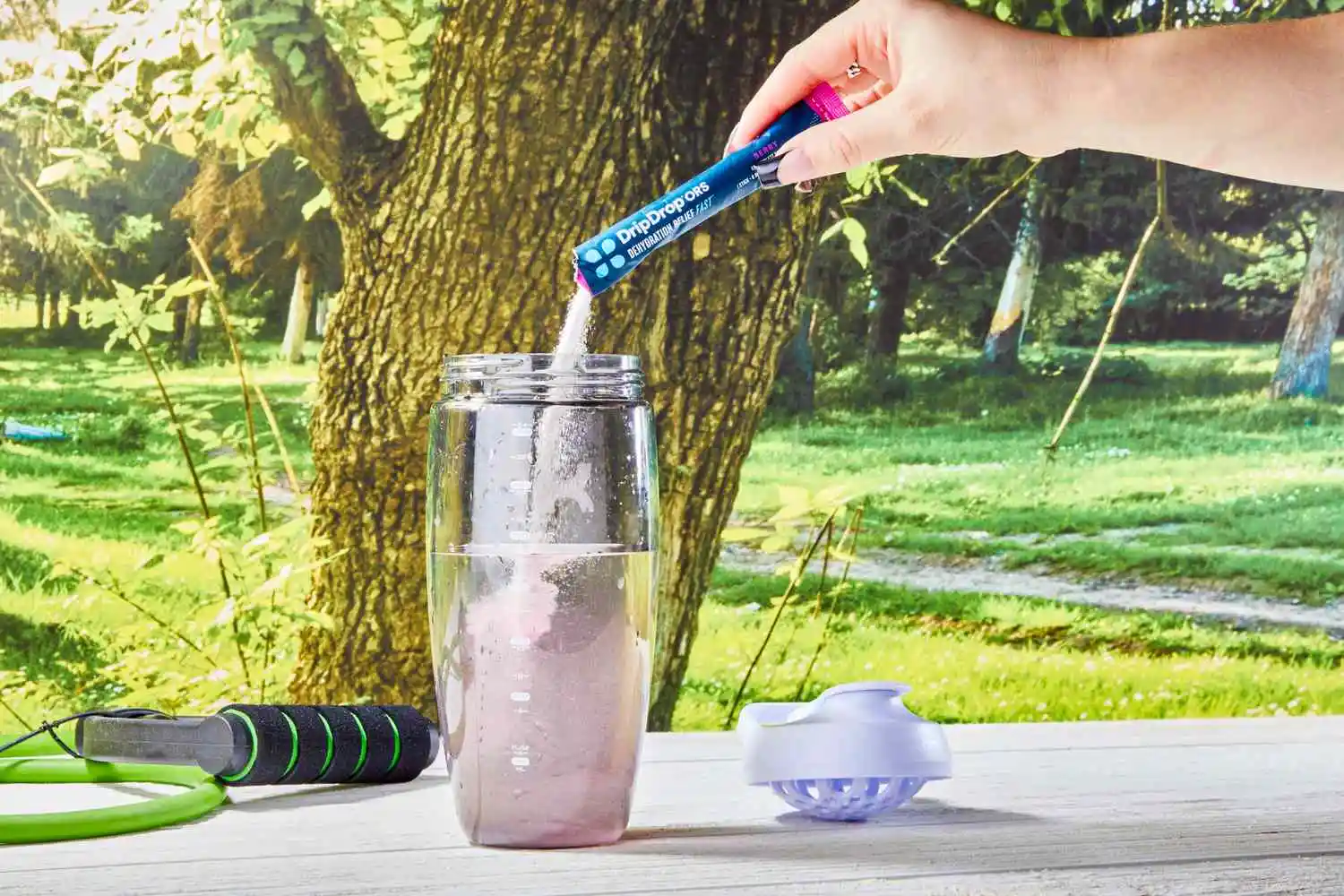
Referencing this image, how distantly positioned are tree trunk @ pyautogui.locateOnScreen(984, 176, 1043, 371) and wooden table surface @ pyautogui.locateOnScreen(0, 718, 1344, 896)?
140cm

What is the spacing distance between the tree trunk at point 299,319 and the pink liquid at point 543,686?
5.03ft

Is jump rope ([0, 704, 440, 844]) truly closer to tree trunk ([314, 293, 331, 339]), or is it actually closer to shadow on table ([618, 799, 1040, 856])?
shadow on table ([618, 799, 1040, 856])

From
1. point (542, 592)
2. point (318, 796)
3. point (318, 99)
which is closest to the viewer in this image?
point (542, 592)

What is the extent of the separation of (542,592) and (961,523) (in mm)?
1796

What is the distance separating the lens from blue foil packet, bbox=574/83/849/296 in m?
0.76

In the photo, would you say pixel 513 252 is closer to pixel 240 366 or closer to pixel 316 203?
pixel 316 203

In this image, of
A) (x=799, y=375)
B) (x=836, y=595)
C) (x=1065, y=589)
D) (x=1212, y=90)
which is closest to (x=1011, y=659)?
(x=1065, y=589)

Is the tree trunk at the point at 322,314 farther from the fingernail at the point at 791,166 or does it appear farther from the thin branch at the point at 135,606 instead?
the fingernail at the point at 791,166

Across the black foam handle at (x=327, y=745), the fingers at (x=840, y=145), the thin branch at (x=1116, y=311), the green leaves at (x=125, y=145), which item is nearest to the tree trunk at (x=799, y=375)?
the thin branch at (x=1116, y=311)

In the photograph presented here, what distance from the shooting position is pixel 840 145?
865 millimetres

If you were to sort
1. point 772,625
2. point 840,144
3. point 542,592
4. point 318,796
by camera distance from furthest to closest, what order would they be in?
1. point 772,625
2. point 318,796
3. point 840,144
4. point 542,592

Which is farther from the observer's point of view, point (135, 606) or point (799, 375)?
point (799, 375)

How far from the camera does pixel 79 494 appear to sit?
2219 mm

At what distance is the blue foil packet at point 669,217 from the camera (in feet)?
2.48
